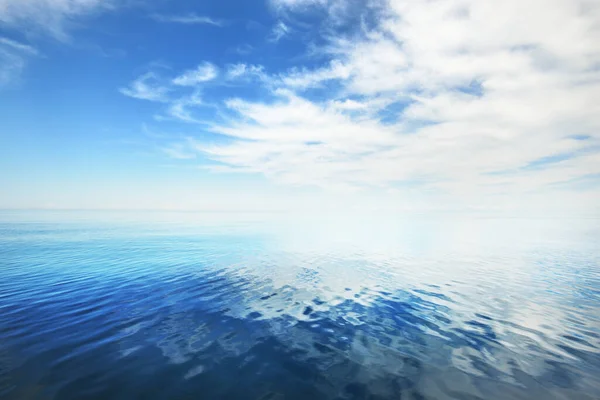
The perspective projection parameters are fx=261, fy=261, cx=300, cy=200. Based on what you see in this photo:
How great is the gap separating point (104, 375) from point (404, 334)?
576 inches

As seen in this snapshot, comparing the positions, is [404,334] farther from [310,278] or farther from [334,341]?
[310,278]

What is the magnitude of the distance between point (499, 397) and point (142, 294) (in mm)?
23285

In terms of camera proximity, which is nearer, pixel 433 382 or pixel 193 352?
pixel 433 382

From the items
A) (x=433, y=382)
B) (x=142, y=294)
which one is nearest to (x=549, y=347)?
(x=433, y=382)

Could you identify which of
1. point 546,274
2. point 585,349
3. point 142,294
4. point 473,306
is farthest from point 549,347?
point 142,294

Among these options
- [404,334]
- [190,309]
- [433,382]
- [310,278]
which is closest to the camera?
[433,382]

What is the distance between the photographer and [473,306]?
20391mm

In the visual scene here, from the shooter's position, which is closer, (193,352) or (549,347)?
(193,352)

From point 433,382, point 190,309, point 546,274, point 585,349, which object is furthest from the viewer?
point 546,274

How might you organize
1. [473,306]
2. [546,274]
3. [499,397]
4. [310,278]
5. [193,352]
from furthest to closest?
[546,274] → [310,278] → [473,306] → [193,352] → [499,397]

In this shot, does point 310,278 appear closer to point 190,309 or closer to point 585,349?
point 190,309

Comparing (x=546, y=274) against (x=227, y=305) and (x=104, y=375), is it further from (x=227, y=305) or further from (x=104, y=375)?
(x=104, y=375)

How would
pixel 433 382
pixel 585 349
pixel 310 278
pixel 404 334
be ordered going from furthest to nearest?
1. pixel 310 278
2. pixel 404 334
3. pixel 585 349
4. pixel 433 382

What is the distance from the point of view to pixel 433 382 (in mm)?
10664
